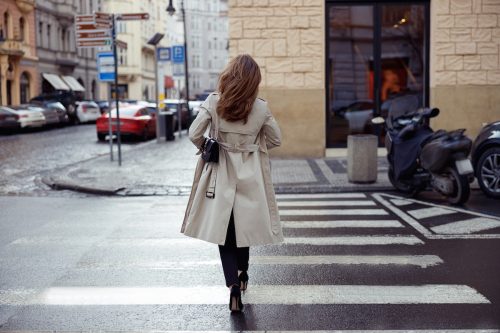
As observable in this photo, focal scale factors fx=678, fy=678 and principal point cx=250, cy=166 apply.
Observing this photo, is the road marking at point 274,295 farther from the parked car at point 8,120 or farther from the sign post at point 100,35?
the parked car at point 8,120

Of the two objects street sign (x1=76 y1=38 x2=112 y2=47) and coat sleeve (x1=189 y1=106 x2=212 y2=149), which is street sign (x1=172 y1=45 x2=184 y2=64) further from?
coat sleeve (x1=189 y1=106 x2=212 y2=149)

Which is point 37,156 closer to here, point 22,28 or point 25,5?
point 25,5

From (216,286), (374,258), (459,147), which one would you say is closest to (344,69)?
(459,147)

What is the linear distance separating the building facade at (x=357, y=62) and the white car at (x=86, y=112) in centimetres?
2369

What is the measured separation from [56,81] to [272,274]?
47.6 meters

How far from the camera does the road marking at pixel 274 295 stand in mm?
5117

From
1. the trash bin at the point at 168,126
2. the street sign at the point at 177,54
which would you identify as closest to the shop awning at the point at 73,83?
the street sign at the point at 177,54

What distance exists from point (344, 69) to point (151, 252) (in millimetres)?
10613

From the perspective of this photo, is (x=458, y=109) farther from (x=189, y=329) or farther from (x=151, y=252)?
(x=189, y=329)

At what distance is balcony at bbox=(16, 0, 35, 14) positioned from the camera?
45.9 metres

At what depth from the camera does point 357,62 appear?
16391 mm

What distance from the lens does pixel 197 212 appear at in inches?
193

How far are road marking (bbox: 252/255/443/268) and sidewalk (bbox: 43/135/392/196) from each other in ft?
15.9

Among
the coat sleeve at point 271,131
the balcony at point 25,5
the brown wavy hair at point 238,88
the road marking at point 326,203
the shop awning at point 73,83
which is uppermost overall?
the balcony at point 25,5
